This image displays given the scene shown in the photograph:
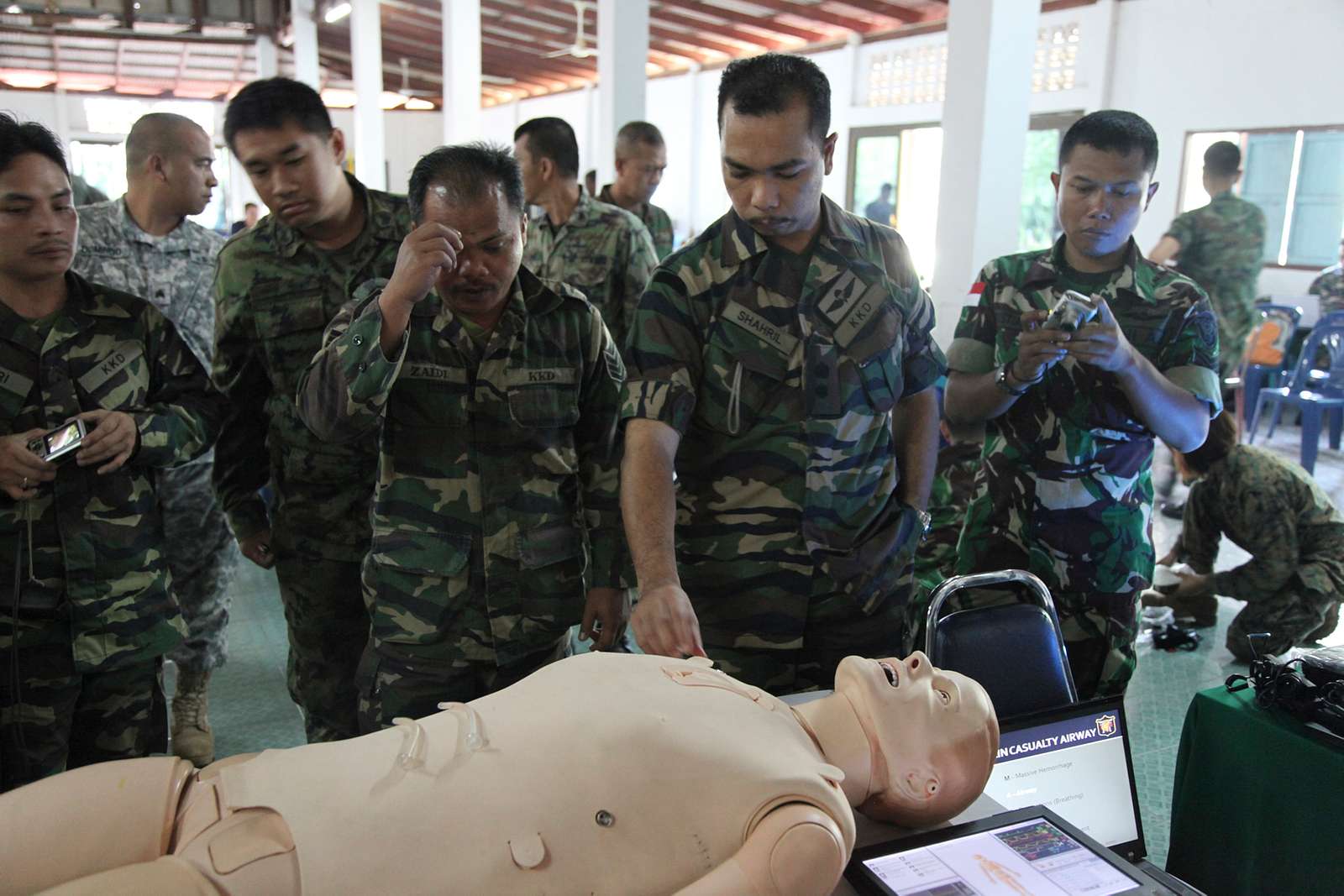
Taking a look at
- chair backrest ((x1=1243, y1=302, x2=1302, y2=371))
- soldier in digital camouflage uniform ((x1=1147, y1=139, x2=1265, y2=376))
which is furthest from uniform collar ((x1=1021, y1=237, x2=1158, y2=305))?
chair backrest ((x1=1243, y1=302, x2=1302, y2=371))

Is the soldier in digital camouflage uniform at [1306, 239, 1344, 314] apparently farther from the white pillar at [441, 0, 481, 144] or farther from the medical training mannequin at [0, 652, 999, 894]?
the medical training mannequin at [0, 652, 999, 894]

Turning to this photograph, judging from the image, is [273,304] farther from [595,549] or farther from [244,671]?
[244,671]

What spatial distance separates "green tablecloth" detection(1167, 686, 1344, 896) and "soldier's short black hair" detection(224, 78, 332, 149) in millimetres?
2028

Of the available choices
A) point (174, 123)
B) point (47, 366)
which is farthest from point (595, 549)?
point (174, 123)

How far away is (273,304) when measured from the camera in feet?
6.55

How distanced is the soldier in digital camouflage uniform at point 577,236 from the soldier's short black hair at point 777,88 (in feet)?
5.84

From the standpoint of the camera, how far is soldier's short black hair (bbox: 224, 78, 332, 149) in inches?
76.0

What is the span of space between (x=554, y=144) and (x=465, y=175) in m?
2.08

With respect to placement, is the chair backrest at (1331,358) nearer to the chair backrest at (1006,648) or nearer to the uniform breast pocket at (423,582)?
the chair backrest at (1006,648)

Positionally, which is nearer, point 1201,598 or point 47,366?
point 47,366

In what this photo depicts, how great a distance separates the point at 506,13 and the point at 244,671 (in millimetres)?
12716

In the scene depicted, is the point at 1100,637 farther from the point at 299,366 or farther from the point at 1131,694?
the point at 299,366

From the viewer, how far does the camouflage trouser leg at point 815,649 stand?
1698 mm

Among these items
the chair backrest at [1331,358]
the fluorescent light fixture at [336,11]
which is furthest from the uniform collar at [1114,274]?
the fluorescent light fixture at [336,11]
